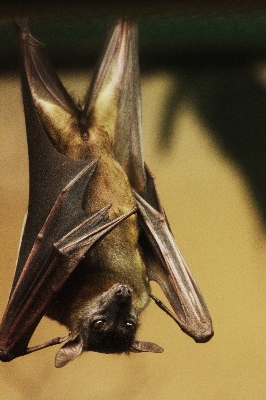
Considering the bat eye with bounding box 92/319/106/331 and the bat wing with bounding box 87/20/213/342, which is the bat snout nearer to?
the bat eye with bounding box 92/319/106/331

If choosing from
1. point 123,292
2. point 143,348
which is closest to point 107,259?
point 123,292

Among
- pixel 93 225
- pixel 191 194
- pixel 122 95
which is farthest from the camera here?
pixel 191 194

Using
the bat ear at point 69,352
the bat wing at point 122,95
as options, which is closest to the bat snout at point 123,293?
the bat ear at point 69,352

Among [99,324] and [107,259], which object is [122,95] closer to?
[107,259]

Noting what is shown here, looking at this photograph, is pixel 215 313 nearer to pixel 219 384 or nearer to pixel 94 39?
pixel 219 384

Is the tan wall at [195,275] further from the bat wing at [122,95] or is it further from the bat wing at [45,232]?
the bat wing at [45,232]

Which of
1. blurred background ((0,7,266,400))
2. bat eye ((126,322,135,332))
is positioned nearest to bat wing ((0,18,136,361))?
bat eye ((126,322,135,332))
